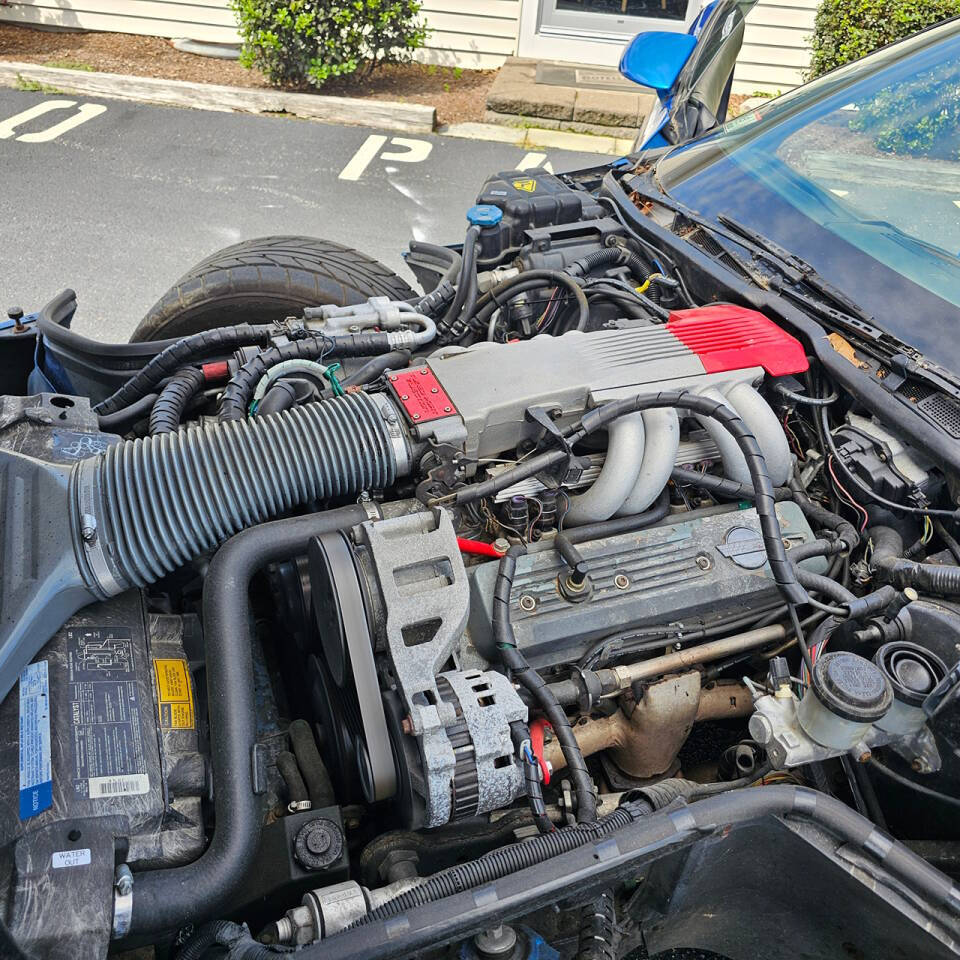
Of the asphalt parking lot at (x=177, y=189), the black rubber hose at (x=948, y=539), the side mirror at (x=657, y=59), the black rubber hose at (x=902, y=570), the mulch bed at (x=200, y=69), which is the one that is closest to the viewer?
the black rubber hose at (x=902, y=570)

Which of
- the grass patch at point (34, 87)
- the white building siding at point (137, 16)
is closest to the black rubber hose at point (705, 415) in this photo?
the grass patch at point (34, 87)

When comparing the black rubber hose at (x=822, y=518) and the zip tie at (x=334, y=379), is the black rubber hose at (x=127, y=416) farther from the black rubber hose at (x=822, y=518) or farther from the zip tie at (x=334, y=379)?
the black rubber hose at (x=822, y=518)

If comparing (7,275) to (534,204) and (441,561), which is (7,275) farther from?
(441,561)

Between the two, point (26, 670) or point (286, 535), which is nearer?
point (26, 670)

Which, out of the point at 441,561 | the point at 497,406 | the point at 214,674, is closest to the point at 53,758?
the point at 214,674

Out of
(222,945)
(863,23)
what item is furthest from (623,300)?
(863,23)

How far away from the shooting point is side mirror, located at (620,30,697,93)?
10.4ft

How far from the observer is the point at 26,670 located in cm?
158

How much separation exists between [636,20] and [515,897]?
879 cm

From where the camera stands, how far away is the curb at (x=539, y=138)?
7340mm

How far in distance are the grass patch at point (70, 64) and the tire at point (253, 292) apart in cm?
645

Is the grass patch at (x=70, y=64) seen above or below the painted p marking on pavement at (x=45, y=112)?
above

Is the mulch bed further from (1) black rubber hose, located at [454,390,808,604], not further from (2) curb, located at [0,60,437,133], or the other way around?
(1) black rubber hose, located at [454,390,808,604]

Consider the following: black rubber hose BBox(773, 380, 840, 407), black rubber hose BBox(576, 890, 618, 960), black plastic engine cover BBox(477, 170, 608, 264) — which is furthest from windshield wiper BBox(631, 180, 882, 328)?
black rubber hose BBox(576, 890, 618, 960)
